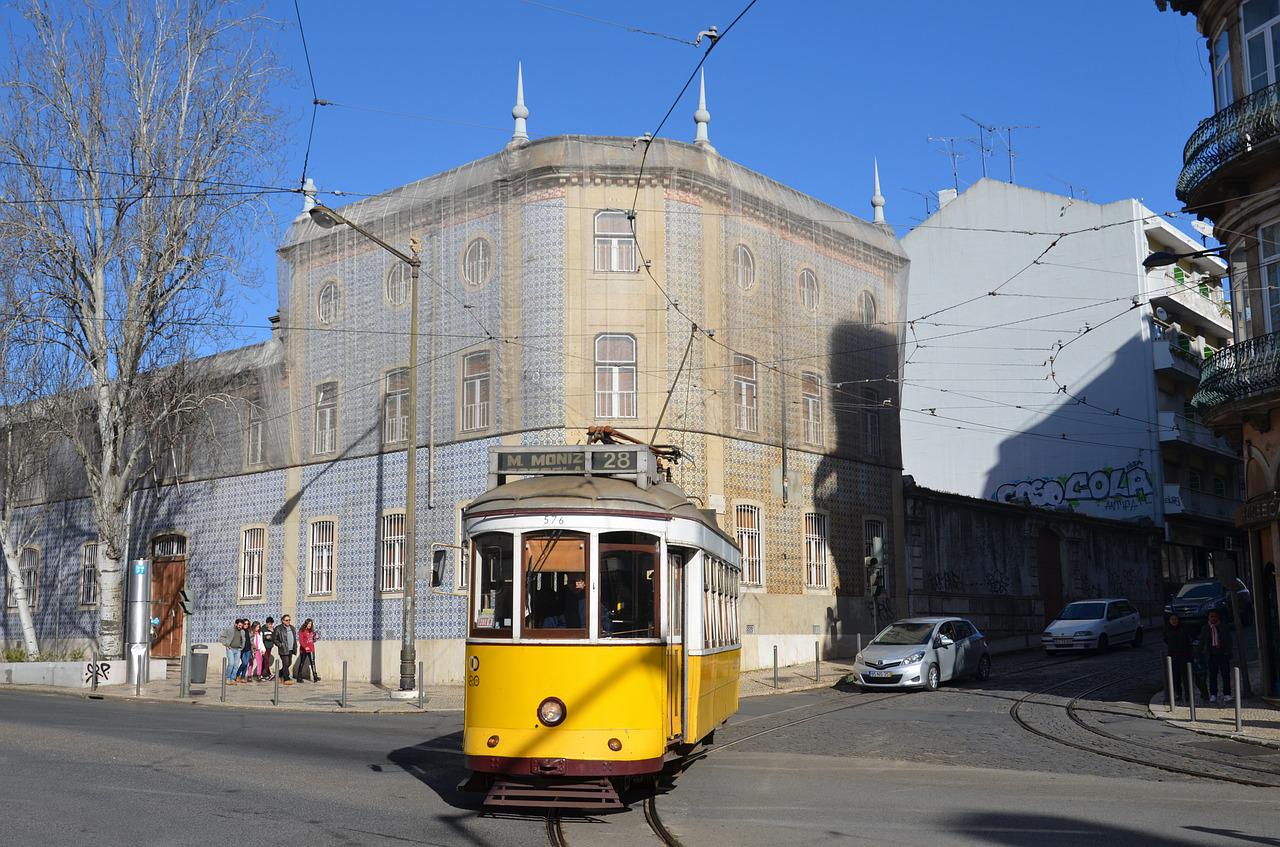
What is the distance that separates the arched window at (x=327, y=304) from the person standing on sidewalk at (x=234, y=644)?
8.68m

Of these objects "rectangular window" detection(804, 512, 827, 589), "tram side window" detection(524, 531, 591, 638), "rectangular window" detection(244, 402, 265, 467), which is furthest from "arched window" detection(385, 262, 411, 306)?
"tram side window" detection(524, 531, 591, 638)

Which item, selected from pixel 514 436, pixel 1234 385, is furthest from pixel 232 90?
pixel 1234 385

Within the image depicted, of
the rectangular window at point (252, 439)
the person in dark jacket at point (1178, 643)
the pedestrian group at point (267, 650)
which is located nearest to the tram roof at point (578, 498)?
the person in dark jacket at point (1178, 643)

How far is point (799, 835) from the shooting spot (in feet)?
31.6

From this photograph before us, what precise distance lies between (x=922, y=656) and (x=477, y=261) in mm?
14408

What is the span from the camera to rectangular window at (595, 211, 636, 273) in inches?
1182

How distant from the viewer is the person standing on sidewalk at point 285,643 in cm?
2977

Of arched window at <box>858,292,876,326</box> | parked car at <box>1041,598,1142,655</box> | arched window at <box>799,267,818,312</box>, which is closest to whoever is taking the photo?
parked car at <box>1041,598,1142,655</box>

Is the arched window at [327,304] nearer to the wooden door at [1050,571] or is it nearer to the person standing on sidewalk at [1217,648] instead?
the person standing on sidewalk at [1217,648]

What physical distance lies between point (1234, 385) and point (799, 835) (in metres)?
14.9

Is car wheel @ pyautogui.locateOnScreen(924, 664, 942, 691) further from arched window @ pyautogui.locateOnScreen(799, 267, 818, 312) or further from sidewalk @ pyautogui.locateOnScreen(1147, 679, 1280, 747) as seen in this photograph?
arched window @ pyautogui.locateOnScreen(799, 267, 818, 312)

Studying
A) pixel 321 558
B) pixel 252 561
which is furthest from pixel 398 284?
pixel 252 561

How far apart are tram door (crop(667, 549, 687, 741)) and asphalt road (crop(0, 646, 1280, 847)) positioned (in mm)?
737

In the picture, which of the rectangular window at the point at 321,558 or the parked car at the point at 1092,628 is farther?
the parked car at the point at 1092,628
